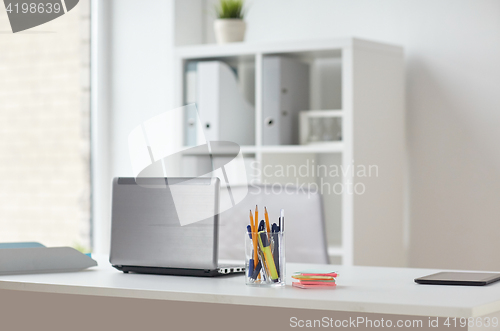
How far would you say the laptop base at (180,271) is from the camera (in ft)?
4.38

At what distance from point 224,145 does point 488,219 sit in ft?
3.85

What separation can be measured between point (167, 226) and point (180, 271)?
0.10 metres

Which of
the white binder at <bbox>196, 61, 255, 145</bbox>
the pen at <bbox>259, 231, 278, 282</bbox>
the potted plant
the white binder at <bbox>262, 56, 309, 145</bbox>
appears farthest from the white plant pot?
the pen at <bbox>259, 231, 278, 282</bbox>

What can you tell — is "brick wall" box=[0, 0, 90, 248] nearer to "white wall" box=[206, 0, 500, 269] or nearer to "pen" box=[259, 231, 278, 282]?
"white wall" box=[206, 0, 500, 269]

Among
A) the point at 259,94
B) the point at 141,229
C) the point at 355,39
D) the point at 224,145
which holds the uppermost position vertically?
the point at 355,39

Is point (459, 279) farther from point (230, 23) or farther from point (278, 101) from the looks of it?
point (230, 23)

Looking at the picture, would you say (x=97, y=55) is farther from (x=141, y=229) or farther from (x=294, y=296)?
(x=294, y=296)

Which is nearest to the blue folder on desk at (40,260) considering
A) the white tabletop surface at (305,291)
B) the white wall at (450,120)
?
the white tabletop surface at (305,291)

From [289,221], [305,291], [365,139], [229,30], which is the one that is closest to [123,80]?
[229,30]

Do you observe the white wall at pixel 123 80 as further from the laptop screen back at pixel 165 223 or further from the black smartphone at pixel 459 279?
the black smartphone at pixel 459 279

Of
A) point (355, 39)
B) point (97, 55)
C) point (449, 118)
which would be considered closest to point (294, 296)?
point (355, 39)

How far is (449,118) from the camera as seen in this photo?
2.72m

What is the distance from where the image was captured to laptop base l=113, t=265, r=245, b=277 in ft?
4.38

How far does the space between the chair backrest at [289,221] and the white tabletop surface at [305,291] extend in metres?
0.52
